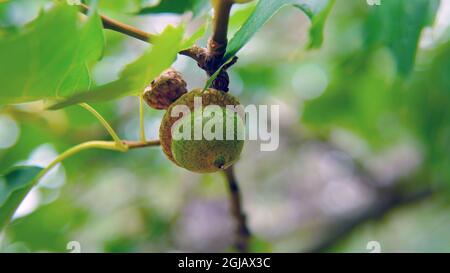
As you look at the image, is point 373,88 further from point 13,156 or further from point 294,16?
point 13,156

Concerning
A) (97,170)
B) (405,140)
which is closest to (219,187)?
(97,170)

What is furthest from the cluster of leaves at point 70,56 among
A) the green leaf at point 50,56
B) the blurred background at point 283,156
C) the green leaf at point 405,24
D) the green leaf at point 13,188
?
the blurred background at point 283,156

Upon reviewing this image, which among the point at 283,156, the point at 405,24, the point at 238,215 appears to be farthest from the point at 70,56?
the point at 283,156

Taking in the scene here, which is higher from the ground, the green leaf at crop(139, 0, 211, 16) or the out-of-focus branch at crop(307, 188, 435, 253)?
the out-of-focus branch at crop(307, 188, 435, 253)

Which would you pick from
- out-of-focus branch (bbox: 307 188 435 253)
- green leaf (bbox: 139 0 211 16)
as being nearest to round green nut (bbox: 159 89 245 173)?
green leaf (bbox: 139 0 211 16)

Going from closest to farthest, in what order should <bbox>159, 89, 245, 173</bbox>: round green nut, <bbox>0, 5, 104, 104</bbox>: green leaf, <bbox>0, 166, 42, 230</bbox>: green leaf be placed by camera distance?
<bbox>0, 5, 104, 104</bbox>: green leaf → <bbox>159, 89, 245, 173</bbox>: round green nut → <bbox>0, 166, 42, 230</bbox>: green leaf

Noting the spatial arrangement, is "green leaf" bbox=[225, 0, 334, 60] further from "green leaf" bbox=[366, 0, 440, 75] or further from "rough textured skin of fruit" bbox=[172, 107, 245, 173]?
"green leaf" bbox=[366, 0, 440, 75]
